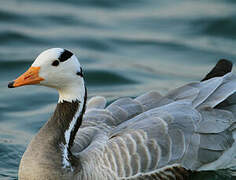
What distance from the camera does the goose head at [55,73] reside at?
18.5 ft

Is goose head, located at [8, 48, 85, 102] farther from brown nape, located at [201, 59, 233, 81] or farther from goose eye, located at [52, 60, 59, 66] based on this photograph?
brown nape, located at [201, 59, 233, 81]

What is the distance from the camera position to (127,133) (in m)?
6.03

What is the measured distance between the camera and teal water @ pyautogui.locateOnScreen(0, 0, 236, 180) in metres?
9.61

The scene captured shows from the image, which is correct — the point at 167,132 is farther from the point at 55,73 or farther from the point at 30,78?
the point at 30,78

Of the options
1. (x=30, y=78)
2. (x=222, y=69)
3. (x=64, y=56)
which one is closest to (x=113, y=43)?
(x=222, y=69)

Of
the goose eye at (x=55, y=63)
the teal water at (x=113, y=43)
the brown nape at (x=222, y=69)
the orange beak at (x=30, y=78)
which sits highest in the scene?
the goose eye at (x=55, y=63)

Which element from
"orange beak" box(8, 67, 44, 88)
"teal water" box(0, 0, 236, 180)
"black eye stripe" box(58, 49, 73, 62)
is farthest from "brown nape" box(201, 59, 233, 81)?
"teal water" box(0, 0, 236, 180)

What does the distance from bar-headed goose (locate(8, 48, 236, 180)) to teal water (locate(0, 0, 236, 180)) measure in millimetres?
2228

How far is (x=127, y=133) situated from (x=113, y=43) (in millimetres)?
5781

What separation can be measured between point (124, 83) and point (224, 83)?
3665 mm

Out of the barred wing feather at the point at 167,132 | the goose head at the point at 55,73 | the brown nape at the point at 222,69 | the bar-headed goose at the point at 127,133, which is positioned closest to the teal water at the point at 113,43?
the barred wing feather at the point at 167,132

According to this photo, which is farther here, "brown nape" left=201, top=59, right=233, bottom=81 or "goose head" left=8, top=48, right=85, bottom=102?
"brown nape" left=201, top=59, right=233, bottom=81

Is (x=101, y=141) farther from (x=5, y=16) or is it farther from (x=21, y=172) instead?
(x=5, y=16)

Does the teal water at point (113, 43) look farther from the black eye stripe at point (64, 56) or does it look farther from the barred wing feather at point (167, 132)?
the black eye stripe at point (64, 56)
